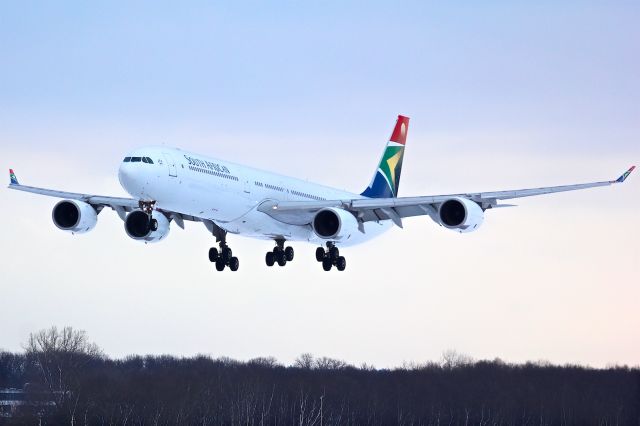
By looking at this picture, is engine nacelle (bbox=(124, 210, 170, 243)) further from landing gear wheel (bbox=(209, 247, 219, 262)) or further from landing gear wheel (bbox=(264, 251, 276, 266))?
landing gear wheel (bbox=(264, 251, 276, 266))

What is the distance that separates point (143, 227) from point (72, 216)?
469cm

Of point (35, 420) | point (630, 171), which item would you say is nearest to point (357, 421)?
point (35, 420)

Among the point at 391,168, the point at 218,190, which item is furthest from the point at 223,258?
the point at 391,168

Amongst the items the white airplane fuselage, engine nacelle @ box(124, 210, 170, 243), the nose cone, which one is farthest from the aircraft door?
engine nacelle @ box(124, 210, 170, 243)

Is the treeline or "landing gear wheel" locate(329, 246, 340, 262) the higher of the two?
"landing gear wheel" locate(329, 246, 340, 262)

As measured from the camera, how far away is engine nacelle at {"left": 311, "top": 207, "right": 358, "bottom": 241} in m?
89.8

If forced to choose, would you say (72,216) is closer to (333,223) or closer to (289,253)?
(289,253)

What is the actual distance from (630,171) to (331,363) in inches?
1562

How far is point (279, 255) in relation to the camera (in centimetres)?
9600

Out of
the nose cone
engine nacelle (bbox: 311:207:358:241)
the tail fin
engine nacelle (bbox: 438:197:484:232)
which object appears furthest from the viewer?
the tail fin

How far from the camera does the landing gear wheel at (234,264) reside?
9569 cm

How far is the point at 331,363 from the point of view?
11625 cm

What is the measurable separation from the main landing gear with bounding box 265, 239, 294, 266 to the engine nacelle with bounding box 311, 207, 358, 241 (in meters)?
5.94

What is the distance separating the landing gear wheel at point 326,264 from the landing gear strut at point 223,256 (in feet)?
16.4
